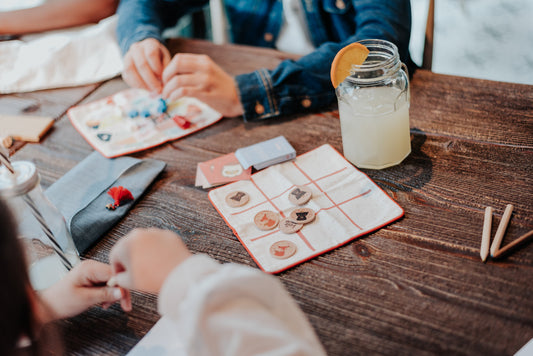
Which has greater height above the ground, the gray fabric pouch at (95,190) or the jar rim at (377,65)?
the jar rim at (377,65)

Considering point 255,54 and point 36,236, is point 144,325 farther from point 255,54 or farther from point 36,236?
point 255,54

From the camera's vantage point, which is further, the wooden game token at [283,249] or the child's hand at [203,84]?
the child's hand at [203,84]

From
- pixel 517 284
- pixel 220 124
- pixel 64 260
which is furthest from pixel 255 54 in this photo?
pixel 517 284

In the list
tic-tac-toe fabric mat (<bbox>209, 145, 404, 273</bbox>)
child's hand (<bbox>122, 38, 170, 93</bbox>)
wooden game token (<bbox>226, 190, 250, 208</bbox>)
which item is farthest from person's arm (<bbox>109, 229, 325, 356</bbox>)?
child's hand (<bbox>122, 38, 170, 93</bbox>)

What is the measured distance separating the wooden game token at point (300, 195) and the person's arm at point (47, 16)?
104cm

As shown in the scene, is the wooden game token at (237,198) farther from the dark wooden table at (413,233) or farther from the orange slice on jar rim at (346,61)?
the orange slice on jar rim at (346,61)

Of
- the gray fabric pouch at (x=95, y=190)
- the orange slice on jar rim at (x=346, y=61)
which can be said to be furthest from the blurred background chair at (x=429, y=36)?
the gray fabric pouch at (x=95, y=190)

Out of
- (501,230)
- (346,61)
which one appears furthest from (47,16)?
(501,230)

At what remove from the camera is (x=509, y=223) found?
0.75m

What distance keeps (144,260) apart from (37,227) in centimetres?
21

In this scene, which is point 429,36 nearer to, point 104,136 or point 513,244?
point 513,244

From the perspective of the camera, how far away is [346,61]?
83cm

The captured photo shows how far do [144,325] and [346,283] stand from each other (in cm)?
30

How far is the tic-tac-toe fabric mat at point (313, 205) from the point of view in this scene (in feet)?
2.52
